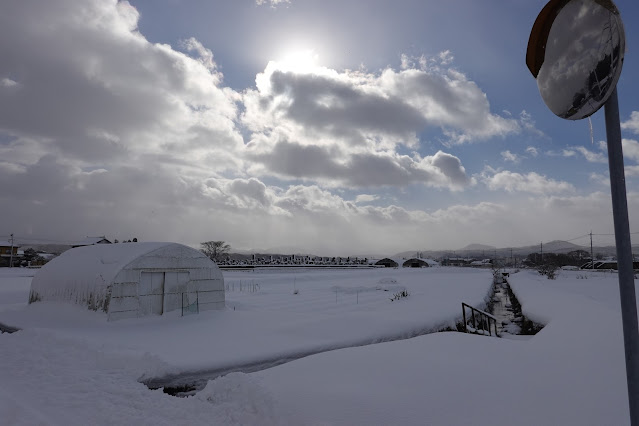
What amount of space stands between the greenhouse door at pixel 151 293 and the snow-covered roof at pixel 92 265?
124 centimetres

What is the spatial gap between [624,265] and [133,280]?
60.2 feet

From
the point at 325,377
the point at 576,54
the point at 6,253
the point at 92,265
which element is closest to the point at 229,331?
the point at 92,265

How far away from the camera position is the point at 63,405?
6.58 m

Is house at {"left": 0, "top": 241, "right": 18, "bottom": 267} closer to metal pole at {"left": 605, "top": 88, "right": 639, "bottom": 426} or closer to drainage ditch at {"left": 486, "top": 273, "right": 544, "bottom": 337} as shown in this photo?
drainage ditch at {"left": 486, "top": 273, "right": 544, "bottom": 337}

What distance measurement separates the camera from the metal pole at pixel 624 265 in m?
2.32

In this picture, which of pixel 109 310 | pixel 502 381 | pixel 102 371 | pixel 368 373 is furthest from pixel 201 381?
pixel 109 310

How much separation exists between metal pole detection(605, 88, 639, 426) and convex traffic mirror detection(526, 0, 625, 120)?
17 centimetres

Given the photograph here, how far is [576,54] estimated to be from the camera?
100 inches

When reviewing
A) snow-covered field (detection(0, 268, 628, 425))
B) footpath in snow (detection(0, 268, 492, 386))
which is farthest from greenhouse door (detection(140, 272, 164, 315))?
snow-covered field (detection(0, 268, 628, 425))

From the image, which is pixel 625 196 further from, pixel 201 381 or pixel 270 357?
pixel 270 357

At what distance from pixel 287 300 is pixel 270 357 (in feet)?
47.0

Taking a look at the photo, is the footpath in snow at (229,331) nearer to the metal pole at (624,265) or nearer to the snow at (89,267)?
the snow at (89,267)

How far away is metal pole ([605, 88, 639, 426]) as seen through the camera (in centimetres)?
232

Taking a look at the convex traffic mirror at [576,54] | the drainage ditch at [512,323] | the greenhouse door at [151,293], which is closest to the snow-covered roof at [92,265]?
the greenhouse door at [151,293]
